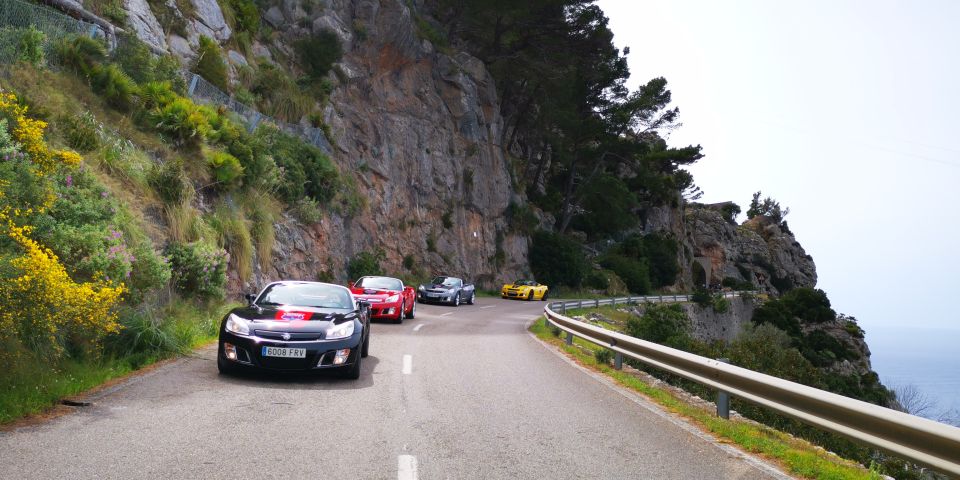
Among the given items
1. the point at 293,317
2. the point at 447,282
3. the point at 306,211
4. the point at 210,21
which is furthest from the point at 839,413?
the point at 210,21

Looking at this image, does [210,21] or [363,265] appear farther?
[363,265]

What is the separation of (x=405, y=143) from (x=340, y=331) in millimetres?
34982

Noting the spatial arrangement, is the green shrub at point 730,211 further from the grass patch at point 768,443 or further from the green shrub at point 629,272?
the grass patch at point 768,443

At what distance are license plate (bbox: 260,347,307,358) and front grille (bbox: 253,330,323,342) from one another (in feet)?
0.44

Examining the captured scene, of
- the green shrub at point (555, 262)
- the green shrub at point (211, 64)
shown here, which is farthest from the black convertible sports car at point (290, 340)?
the green shrub at point (555, 262)

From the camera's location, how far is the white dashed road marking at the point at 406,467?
15.5ft

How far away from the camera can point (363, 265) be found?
33.2 meters

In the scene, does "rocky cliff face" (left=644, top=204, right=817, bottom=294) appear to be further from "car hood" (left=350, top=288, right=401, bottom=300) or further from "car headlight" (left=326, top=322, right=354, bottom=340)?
"car headlight" (left=326, top=322, right=354, bottom=340)

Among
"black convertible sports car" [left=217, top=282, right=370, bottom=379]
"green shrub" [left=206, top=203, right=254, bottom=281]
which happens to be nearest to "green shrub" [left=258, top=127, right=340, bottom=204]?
"green shrub" [left=206, top=203, right=254, bottom=281]

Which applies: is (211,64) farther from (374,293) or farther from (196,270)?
(196,270)

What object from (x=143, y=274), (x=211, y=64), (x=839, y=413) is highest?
(x=211, y=64)

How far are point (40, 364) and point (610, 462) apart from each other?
6.12 meters

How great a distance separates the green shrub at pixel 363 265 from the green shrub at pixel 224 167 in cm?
1351

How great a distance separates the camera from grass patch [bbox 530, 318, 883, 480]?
546 centimetres
